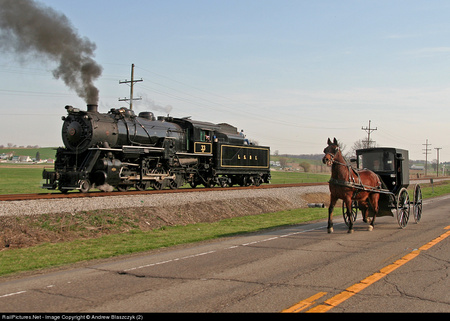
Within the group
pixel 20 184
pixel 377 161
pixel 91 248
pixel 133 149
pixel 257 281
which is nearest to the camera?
pixel 257 281

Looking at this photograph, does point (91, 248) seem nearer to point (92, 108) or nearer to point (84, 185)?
point (84, 185)

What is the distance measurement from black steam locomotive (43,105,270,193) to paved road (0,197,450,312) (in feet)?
35.8

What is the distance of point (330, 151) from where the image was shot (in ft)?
42.8

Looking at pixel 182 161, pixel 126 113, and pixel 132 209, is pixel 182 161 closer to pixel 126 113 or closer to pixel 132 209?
pixel 126 113

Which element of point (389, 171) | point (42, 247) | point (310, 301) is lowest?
point (42, 247)

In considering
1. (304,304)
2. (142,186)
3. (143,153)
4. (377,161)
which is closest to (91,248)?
(304,304)

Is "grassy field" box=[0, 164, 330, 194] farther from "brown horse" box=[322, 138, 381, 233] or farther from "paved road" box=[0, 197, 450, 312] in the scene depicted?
"brown horse" box=[322, 138, 381, 233]

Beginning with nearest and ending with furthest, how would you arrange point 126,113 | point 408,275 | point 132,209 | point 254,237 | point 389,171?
point 408,275
point 254,237
point 389,171
point 132,209
point 126,113

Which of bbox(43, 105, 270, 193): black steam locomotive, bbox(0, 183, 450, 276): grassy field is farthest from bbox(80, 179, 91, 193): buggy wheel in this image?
bbox(0, 183, 450, 276): grassy field

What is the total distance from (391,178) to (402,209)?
1342mm

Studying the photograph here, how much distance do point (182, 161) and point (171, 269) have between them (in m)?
18.6

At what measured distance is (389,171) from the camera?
51.0ft

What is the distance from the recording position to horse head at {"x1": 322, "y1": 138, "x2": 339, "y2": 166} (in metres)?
12.6

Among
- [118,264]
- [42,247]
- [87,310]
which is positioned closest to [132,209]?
[42,247]
